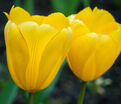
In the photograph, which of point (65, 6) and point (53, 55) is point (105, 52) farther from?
point (65, 6)

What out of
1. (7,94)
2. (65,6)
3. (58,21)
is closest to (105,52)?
(58,21)

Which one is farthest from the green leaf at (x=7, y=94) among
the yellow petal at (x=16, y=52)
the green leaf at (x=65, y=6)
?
the green leaf at (x=65, y=6)

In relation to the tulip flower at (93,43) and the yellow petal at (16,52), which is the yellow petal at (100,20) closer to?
the tulip flower at (93,43)

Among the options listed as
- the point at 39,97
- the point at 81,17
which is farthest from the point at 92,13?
the point at 39,97

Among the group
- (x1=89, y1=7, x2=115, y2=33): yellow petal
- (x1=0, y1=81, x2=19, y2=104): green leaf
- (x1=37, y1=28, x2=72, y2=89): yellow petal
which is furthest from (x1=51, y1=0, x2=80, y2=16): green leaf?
(x1=37, y1=28, x2=72, y2=89): yellow petal

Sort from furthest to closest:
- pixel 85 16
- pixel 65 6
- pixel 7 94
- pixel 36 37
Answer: pixel 65 6 → pixel 7 94 → pixel 85 16 → pixel 36 37

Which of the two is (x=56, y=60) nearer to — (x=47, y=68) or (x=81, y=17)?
(x=47, y=68)
